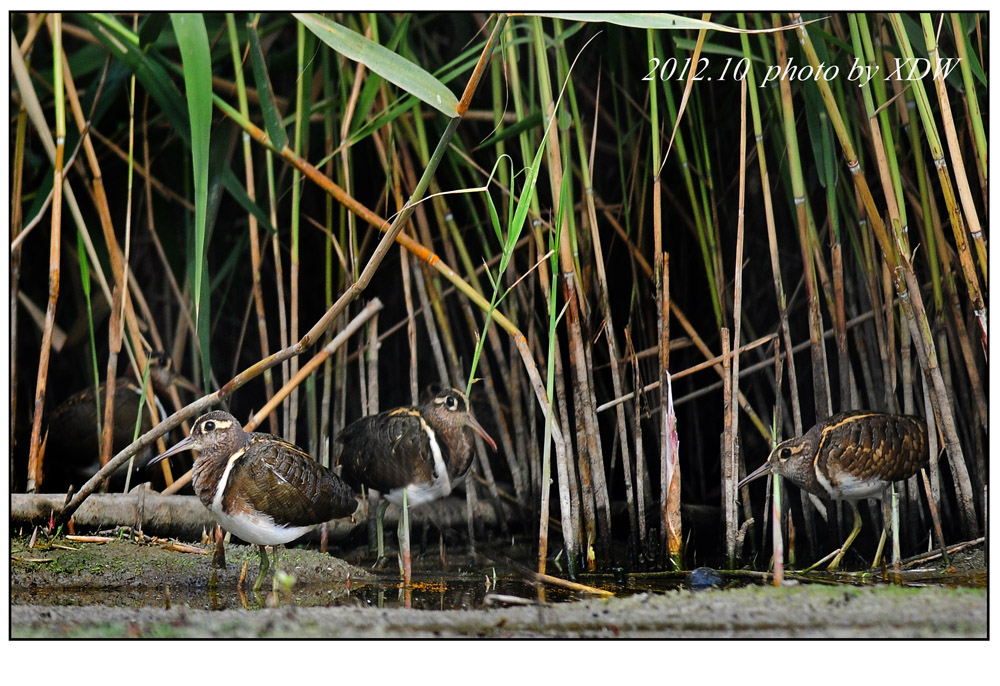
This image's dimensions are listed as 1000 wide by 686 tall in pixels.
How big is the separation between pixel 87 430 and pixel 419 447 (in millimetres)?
792

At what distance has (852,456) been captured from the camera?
2.14 m

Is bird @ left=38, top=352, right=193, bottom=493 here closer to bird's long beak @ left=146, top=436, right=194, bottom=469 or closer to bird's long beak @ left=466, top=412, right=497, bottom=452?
bird's long beak @ left=146, top=436, right=194, bottom=469

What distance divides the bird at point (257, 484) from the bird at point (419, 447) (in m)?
0.11

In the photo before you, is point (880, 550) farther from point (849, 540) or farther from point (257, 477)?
point (257, 477)

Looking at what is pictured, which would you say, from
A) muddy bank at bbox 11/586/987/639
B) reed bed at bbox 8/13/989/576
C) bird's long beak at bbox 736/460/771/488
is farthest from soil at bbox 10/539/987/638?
bird's long beak at bbox 736/460/771/488

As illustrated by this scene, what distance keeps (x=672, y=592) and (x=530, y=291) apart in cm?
75

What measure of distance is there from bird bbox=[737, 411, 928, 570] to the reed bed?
0.14 feet

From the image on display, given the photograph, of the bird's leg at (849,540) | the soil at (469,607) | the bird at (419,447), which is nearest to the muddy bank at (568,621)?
the soil at (469,607)

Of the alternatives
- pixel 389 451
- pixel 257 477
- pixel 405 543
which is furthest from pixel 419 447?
pixel 257 477

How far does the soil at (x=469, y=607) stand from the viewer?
6.44 feet

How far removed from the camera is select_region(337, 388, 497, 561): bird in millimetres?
2176

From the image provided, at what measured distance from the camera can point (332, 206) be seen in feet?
7.35

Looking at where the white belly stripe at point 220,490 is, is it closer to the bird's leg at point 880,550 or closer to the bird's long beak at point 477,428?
the bird's long beak at point 477,428

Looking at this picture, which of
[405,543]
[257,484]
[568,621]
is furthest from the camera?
[405,543]
